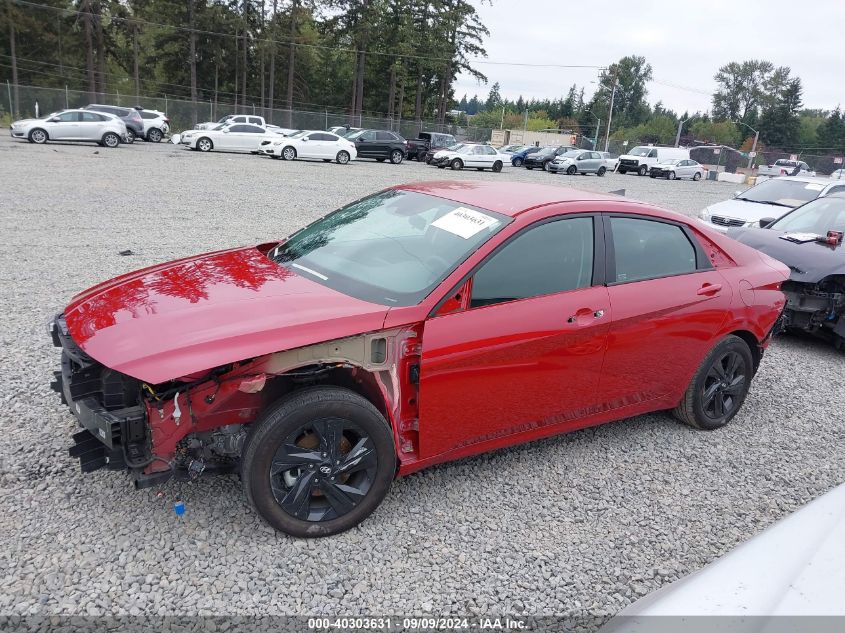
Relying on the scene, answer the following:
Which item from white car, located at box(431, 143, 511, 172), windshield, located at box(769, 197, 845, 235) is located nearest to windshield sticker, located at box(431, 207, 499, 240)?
windshield, located at box(769, 197, 845, 235)

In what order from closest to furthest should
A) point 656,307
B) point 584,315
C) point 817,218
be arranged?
point 584,315
point 656,307
point 817,218

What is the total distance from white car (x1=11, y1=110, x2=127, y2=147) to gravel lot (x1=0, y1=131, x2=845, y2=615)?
22136mm

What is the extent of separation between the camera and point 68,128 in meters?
24.3

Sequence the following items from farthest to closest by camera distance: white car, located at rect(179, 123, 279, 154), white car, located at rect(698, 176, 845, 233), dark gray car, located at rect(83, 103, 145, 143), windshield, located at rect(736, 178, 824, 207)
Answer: dark gray car, located at rect(83, 103, 145, 143) < white car, located at rect(179, 123, 279, 154) < windshield, located at rect(736, 178, 824, 207) < white car, located at rect(698, 176, 845, 233)

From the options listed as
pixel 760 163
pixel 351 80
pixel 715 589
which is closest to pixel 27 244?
pixel 715 589

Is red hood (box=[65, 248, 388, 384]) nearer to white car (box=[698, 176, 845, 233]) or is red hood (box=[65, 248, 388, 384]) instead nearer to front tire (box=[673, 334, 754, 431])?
front tire (box=[673, 334, 754, 431])

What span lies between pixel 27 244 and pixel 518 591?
801cm

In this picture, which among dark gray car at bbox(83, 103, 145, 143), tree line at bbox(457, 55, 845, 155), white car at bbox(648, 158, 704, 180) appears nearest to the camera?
dark gray car at bbox(83, 103, 145, 143)

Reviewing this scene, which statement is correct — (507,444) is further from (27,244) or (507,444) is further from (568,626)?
(27,244)

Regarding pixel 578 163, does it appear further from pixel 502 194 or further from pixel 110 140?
pixel 502 194

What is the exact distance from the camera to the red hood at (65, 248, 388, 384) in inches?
104

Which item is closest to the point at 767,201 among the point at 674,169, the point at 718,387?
the point at 718,387

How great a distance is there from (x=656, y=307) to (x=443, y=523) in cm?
184

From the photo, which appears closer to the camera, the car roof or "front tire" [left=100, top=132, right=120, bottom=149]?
the car roof
